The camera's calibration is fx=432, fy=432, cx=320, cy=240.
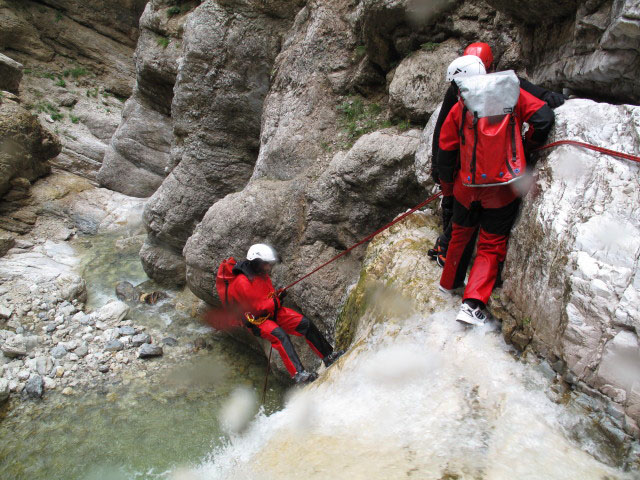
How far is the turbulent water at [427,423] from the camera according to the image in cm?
299

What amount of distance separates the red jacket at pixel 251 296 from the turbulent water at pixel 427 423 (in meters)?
2.45

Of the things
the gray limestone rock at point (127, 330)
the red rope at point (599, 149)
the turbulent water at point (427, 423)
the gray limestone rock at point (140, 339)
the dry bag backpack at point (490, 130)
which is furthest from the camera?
the gray limestone rock at point (127, 330)

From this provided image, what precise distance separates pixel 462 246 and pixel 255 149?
8.55 metres

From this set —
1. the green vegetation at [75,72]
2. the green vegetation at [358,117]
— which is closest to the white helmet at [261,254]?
the green vegetation at [358,117]

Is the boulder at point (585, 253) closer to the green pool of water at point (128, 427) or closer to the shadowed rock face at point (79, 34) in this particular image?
the green pool of water at point (128, 427)

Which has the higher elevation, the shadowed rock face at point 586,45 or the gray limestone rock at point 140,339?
the shadowed rock face at point 586,45

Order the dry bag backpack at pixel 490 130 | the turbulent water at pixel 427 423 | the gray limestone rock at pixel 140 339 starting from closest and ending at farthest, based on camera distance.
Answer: the turbulent water at pixel 427 423, the dry bag backpack at pixel 490 130, the gray limestone rock at pixel 140 339

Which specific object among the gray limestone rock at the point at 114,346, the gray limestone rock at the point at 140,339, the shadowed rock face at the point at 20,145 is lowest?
the gray limestone rock at the point at 114,346

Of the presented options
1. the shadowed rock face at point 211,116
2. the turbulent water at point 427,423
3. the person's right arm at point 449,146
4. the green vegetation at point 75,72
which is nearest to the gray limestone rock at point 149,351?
the shadowed rock face at point 211,116

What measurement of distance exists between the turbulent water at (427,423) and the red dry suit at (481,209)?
0.53 m

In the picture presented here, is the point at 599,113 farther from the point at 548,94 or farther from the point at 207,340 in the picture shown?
the point at 207,340

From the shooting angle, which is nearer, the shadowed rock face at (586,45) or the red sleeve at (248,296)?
the shadowed rock face at (586,45)

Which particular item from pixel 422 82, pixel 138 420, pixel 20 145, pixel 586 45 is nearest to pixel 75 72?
pixel 20 145

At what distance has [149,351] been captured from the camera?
897 centimetres
